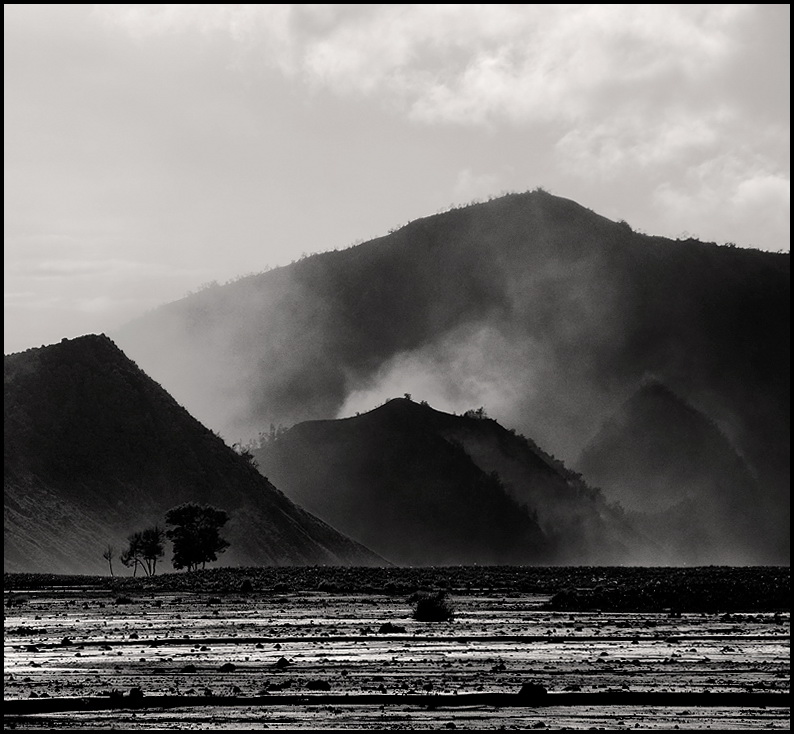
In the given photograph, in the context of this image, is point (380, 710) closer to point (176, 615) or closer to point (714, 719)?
point (714, 719)

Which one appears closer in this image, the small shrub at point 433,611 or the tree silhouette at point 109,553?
the small shrub at point 433,611

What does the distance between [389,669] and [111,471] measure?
15248 cm

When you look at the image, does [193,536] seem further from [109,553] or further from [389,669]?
[389,669]

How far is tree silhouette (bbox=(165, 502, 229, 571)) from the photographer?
139 meters

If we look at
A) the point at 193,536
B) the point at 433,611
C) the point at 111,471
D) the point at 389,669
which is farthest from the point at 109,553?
the point at 389,669

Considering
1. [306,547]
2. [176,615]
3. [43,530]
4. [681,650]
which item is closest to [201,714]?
[681,650]

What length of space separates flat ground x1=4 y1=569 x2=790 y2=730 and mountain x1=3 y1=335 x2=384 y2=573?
106614 millimetres

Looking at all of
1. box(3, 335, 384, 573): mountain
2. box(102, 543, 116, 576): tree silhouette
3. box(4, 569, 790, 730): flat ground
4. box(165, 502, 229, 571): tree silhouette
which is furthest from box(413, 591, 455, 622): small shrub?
box(3, 335, 384, 573): mountain

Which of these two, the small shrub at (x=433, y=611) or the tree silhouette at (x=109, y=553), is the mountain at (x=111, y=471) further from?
the small shrub at (x=433, y=611)

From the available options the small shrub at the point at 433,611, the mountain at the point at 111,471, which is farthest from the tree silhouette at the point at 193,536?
the small shrub at the point at 433,611

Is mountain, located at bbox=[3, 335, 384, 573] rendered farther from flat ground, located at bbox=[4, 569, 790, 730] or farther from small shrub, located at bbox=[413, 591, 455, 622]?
small shrub, located at bbox=[413, 591, 455, 622]

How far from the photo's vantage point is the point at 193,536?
139m

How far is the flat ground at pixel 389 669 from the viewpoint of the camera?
82.8 ft

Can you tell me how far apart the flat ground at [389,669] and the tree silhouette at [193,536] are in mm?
74641
